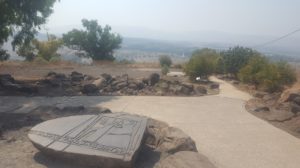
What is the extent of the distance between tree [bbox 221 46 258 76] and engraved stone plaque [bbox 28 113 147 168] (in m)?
15.4

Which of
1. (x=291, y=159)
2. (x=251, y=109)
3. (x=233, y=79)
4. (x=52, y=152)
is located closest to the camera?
(x=52, y=152)

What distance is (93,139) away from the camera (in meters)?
6.34

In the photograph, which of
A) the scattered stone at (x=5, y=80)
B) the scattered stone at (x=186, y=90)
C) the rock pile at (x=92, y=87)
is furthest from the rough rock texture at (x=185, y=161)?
the scattered stone at (x=5, y=80)

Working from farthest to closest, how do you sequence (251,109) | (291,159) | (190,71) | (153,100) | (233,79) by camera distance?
(233,79)
(190,71)
(153,100)
(251,109)
(291,159)

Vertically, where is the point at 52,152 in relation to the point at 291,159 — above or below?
above

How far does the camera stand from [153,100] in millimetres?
12992

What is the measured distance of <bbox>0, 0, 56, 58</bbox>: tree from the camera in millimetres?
14210

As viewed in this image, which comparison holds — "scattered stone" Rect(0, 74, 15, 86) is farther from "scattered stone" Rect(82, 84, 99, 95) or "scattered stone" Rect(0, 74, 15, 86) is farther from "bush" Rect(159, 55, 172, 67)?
"bush" Rect(159, 55, 172, 67)

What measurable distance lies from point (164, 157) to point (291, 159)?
2.43 meters

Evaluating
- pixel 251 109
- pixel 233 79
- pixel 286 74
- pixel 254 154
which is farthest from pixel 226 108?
pixel 233 79

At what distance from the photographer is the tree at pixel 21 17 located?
1421 centimetres

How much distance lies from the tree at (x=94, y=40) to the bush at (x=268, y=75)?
2330 cm

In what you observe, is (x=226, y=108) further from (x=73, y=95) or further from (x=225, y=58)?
(x=225, y=58)

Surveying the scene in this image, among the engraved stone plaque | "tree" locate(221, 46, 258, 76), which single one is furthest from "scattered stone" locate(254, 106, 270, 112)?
"tree" locate(221, 46, 258, 76)
